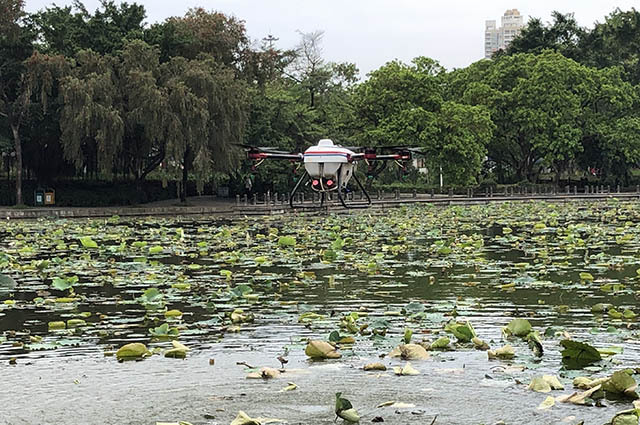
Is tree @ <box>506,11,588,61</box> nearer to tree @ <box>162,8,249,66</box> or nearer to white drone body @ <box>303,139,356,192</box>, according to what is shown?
tree @ <box>162,8,249,66</box>

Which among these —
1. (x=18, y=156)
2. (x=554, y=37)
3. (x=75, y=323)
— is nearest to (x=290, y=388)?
(x=75, y=323)

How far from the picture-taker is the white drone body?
40.2 m

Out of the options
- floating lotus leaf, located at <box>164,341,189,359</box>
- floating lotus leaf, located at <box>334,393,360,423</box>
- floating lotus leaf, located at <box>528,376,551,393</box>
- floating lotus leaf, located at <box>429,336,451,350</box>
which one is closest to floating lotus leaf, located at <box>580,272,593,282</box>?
floating lotus leaf, located at <box>429,336,451,350</box>

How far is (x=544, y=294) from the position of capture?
36.9 ft

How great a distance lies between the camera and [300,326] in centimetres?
918

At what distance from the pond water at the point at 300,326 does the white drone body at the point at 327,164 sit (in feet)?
71.2

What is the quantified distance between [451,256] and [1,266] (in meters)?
7.95

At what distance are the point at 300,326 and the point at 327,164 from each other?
31347 millimetres

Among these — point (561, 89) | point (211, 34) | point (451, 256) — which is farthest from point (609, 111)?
point (451, 256)

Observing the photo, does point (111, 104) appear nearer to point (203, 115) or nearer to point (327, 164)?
point (203, 115)

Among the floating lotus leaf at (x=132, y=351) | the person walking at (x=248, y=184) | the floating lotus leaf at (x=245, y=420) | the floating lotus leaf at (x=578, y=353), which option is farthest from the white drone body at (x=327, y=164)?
the floating lotus leaf at (x=245, y=420)

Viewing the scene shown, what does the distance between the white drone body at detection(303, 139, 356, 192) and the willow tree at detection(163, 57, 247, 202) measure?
478 centimetres

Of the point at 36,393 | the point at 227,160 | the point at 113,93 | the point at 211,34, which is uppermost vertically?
the point at 211,34

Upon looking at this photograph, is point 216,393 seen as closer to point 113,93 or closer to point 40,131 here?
point 113,93
